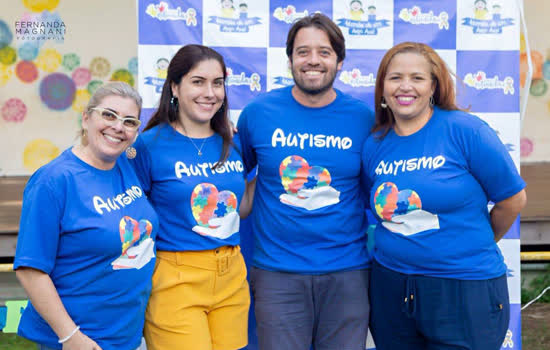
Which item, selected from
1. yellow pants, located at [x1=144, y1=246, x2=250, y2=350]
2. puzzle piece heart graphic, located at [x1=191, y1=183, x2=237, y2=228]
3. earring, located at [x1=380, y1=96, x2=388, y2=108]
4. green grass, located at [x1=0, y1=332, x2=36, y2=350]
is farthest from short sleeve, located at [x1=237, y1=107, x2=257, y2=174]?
green grass, located at [x1=0, y1=332, x2=36, y2=350]

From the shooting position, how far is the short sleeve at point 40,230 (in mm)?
1636

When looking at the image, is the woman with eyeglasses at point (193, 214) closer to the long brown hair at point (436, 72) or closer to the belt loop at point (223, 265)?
the belt loop at point (223, 265)

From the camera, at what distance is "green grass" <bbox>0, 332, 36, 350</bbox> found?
3.55 metres

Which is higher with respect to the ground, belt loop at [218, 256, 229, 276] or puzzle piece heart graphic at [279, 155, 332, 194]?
puzzle piece heart graphic at [279, 155, 332, 194]

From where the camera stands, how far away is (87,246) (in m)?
1.71

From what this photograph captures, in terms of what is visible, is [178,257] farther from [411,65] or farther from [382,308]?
[411,65]

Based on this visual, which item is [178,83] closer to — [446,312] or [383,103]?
[383,103]

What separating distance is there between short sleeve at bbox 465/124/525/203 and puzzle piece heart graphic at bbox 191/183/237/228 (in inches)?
36.4

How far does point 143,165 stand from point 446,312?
1238 millimetres

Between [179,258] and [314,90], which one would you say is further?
[314,90]

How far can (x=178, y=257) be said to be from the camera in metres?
2.06

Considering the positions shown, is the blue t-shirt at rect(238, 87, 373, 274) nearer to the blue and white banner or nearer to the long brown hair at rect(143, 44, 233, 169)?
the long brown hair at rect(143, 44, 233, 169)
